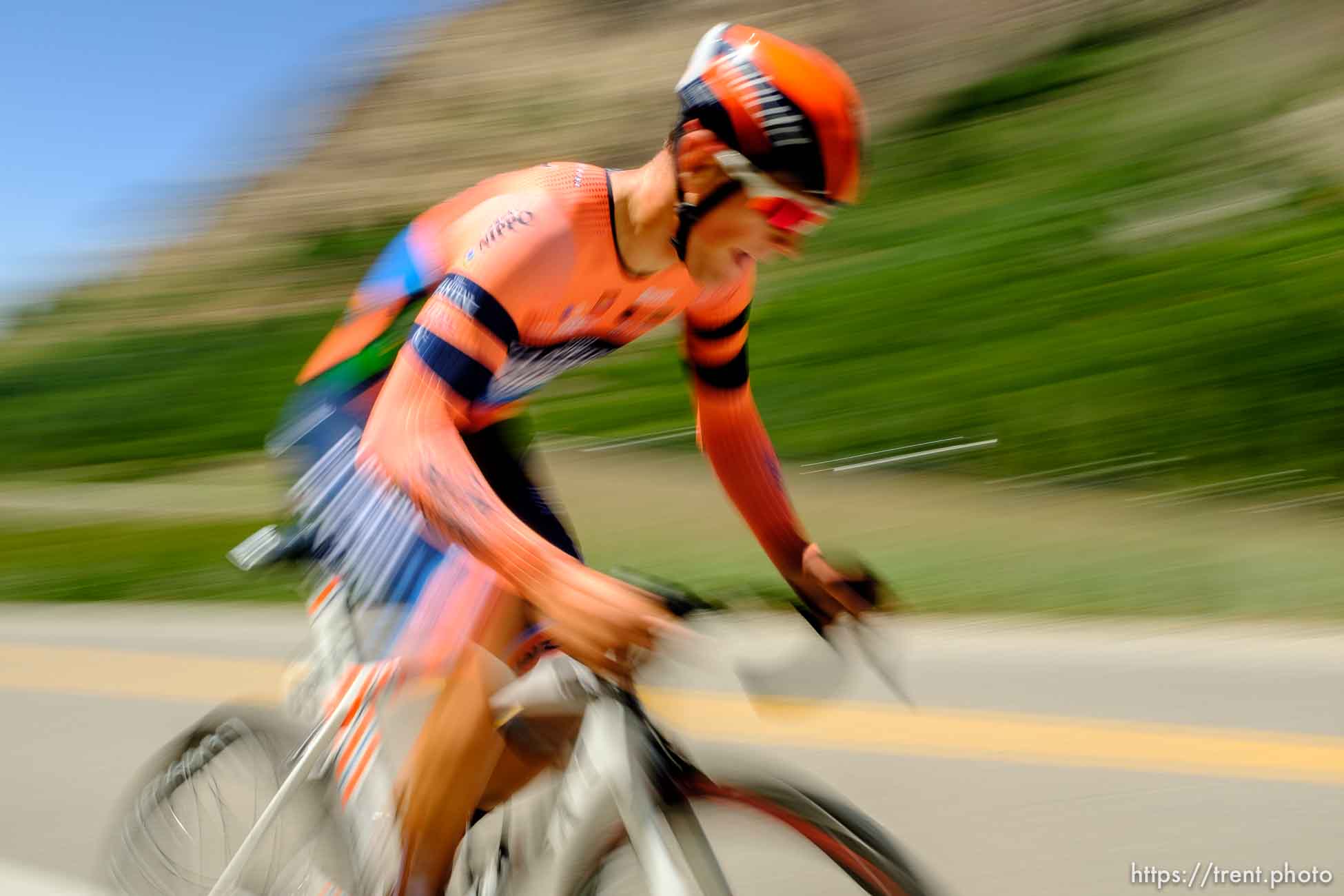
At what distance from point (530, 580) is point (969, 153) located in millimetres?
12515

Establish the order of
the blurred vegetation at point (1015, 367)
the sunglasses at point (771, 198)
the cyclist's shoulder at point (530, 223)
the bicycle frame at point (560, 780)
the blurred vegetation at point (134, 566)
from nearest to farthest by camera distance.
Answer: the bicycle frame at point (560, 780), the sunglasses at point (771, 198), the cyclist's shoulder at point (530, 223), the blurred vegetation at point (1015, 367), the blurred vegetation at point (134, 566)

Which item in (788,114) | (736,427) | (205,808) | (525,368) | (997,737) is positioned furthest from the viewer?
(997,737)

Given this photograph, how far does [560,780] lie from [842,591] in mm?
520

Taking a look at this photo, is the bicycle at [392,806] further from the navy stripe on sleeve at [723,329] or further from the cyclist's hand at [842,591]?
the navy stripe on sleeve at [723,329]

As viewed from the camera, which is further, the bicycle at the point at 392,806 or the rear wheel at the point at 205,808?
the rear wheel at the point at 205,808

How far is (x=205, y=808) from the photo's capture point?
276 cm

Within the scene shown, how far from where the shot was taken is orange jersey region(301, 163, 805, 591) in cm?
183

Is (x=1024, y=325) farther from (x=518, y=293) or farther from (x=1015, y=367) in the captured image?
(x=518, y=293)

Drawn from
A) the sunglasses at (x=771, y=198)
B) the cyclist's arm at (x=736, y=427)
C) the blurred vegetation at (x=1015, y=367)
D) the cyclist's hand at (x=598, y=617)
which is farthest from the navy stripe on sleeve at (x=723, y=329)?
the blurred vegetation at (x=1015, y=367)

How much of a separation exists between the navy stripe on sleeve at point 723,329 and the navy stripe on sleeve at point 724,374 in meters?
0.05

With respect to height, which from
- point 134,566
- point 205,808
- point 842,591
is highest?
point 842,591

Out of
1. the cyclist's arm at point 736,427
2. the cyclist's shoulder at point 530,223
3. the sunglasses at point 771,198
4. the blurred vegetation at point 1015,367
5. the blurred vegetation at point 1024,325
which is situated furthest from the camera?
the blurred vegetation at point 1024,325

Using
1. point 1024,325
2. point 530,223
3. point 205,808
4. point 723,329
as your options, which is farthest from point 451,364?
point 1024,325

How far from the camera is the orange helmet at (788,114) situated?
1.86m
